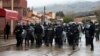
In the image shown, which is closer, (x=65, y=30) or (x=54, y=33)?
(x=54, y=33)

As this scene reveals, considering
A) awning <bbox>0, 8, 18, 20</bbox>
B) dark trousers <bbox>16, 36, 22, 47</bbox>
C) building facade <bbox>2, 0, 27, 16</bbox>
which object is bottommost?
dark trousers <bbox>16, 36, 22, 47</bbox>

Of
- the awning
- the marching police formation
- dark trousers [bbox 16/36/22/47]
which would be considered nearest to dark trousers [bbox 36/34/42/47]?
the marching police formation

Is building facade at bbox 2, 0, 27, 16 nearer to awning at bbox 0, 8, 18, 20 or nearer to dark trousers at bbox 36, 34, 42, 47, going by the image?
awning at bbox 0, 8, 18, 20

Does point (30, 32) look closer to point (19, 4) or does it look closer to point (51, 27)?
point (51, 27)

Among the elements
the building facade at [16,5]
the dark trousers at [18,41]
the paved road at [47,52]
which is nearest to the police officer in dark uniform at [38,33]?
the dark trousers at [18,41]

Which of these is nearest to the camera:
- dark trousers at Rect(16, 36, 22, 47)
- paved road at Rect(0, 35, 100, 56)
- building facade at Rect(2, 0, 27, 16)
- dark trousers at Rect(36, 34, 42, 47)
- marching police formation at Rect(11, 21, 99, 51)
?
paved road at Rect(0, 35, 100, 56)

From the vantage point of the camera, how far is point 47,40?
111 feet

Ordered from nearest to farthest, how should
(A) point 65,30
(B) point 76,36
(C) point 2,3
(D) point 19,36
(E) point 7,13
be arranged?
1. (B) point 76,36
2. (D) point 19,36
3. (A) point 65,30
4. (E) point 7,13
5. (C) point 2,3

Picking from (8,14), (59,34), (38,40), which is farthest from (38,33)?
(8,14)

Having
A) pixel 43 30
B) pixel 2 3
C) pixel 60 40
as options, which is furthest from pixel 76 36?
pixel 2 3

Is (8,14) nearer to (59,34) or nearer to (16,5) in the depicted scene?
(59,34)

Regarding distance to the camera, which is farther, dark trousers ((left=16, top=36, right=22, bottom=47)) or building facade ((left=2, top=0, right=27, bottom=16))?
building facade ((left=2, top=0, right=27, bottom=16))

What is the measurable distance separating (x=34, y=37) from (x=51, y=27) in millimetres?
1720

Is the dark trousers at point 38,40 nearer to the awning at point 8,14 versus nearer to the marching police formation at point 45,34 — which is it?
the marching police formation at point 45,34
